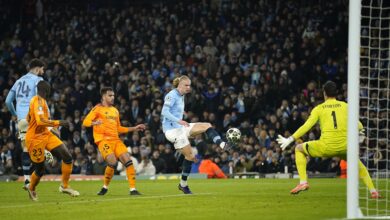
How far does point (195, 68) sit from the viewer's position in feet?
108


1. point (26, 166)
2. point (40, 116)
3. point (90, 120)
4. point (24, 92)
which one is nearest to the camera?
point (40, 116)

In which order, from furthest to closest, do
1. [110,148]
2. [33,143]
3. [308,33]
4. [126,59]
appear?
[126,59] → [308,33] → [110,148] → [33,143]

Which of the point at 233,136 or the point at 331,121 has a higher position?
the point at 331,121

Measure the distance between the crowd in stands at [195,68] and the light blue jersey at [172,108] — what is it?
33.1 ft

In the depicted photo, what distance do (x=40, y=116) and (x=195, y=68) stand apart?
17244 millimetres

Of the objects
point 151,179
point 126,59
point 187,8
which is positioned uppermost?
point 187,8

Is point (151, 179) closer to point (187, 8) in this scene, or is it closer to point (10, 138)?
point (10, 138)

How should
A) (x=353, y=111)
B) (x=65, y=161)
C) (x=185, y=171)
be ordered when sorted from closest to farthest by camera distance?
(x=353, y=111), (x=65, y=161), (x=185, y=171)

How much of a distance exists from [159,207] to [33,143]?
11.1 ft

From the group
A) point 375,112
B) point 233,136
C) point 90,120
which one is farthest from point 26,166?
point 375,112

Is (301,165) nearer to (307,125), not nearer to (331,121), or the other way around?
(307,125)

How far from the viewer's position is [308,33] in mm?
31906

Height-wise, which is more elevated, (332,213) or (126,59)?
(126,59)

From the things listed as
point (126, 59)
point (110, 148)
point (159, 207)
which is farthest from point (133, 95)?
point (159, 207)
